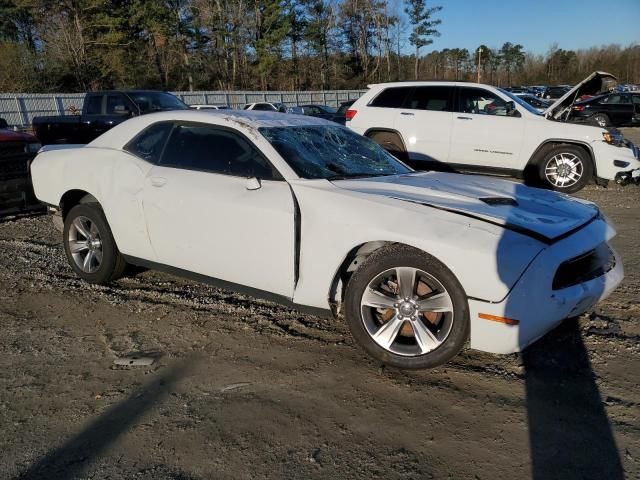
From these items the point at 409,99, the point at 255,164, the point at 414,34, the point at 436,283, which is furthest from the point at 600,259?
the point at 414,34

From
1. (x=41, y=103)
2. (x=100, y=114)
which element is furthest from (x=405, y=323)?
(x=41, y=103)

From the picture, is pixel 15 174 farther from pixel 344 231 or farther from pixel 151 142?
pixel 344 231

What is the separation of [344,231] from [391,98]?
21.8 feet

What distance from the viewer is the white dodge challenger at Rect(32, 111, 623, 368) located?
2.78 meters

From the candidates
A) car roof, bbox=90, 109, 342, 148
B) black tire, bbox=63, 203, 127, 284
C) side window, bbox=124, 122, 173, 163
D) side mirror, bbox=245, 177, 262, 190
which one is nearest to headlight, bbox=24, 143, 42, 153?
black tire, bbox=63, 203, 127, 284

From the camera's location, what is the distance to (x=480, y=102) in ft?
28.2

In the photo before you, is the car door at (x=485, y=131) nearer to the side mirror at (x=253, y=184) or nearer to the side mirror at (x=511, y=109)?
the side mirror at (x=511, y=109)

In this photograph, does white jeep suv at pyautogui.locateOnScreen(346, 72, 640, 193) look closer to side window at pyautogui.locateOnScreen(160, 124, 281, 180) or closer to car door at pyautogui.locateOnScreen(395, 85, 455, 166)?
car door at pyautogui.locateOnScreen(395, 85, 455, 166)

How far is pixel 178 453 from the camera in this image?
2385 millimetres

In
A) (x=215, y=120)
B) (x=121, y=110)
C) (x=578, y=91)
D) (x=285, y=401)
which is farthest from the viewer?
(x=121, y=110)

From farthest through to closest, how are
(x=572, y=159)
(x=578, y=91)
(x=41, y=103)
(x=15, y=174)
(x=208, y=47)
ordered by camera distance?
1. (x=208, y=47)
2. (x=41, y=103)
3. (x=572, y=159)
4. (x=578, y=91)
5. (x=15, y=174)

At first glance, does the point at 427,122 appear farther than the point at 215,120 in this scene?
Yes

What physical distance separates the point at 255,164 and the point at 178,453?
195cm

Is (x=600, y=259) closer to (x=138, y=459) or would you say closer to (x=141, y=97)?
(x=138, y=459)
